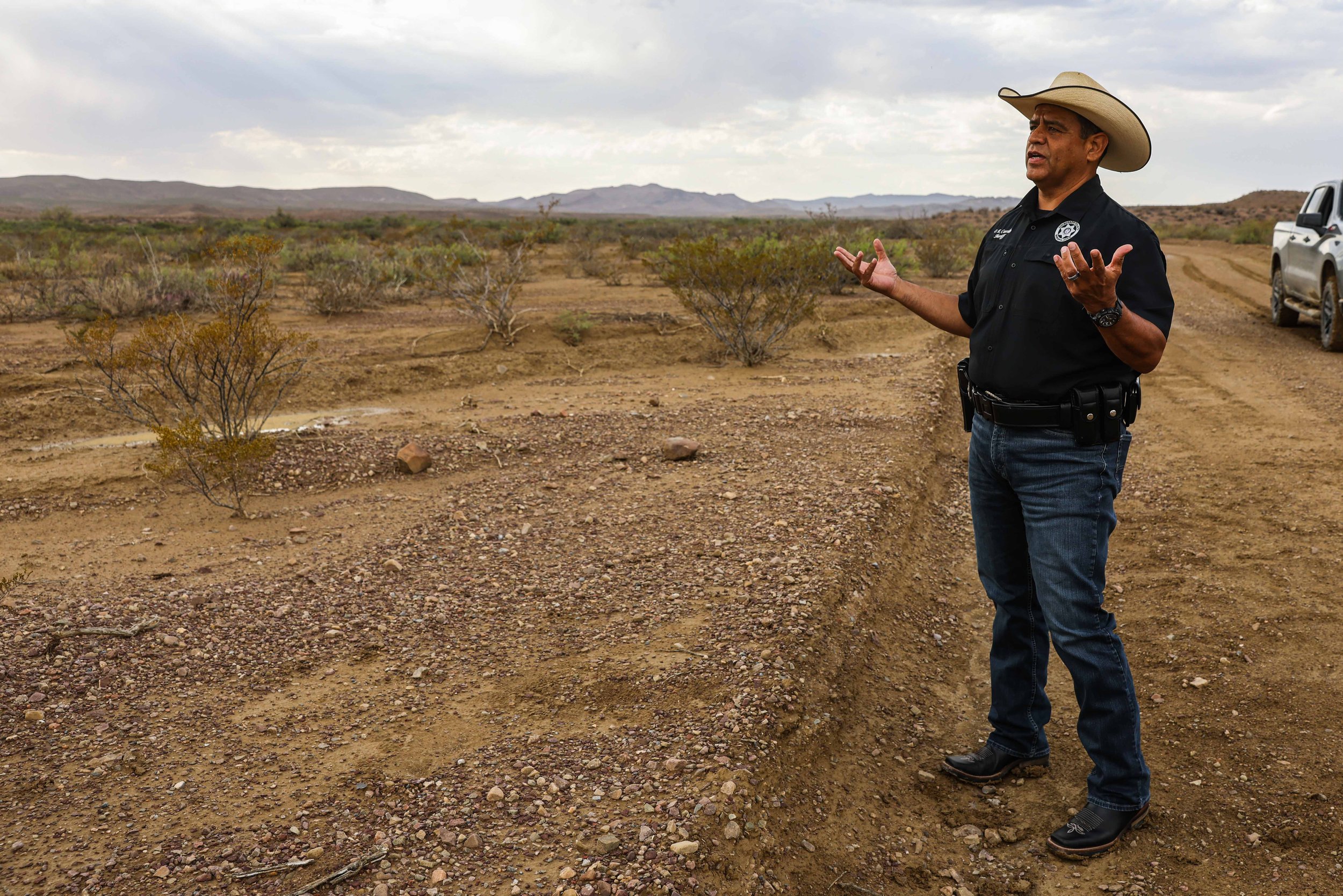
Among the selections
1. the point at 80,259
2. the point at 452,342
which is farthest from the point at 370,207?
the point at 452,342

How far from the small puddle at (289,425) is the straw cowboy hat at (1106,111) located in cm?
583

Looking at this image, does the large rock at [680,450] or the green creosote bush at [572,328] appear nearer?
the large rock at [680,450]

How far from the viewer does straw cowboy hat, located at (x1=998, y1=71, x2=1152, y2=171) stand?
2473mm

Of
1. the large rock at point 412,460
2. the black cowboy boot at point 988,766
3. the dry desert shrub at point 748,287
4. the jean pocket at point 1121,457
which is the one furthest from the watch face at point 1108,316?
the dry desert shrub at point 748,287

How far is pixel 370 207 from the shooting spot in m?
137

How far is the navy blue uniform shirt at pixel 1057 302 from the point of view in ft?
7.78

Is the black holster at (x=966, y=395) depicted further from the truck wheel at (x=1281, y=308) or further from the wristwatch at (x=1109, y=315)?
the truck wheel at (x=1281, y=308)

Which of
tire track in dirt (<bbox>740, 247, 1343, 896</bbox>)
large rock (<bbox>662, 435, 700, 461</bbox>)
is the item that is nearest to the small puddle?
large rock (<bbox>662, 435, 700, 461</bbox>)

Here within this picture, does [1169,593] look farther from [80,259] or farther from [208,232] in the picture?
[208,232]

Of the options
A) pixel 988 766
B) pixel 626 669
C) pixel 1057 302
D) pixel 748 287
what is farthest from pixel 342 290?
pixel 1057 302

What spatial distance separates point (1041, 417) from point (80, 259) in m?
22.0

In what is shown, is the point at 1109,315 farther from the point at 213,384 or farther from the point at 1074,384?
the point at 213,384

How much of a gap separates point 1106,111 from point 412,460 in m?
4.84

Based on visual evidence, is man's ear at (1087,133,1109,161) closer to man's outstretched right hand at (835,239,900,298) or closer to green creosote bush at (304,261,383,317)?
man's outstretched right hand at (835,239,900,298)
